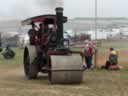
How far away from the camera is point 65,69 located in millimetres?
15703

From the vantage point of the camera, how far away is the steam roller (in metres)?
15.8

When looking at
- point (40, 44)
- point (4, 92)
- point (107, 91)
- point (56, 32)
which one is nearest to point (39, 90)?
point (4, 92)

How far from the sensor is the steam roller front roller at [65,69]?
1573cm

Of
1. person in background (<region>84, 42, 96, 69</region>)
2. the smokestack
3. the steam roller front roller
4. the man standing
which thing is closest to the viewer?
the steam roller front roller

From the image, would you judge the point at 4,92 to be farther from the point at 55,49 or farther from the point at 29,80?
the point at 29,80

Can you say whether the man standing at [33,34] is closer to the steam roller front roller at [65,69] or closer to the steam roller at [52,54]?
the steam roller at [52,54]

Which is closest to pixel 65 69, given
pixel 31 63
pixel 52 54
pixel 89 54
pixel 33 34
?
pixel 52 54

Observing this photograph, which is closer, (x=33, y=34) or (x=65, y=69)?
(x=65, y=69)

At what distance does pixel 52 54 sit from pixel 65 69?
873 millimetres

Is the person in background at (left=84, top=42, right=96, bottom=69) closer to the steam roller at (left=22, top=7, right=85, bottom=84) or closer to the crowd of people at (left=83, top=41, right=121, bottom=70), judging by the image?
the crowd of people at (left=83, top=41, right=121, bottom=70)

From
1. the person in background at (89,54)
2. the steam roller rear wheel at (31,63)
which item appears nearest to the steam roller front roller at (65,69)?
the steam roller rear wheel at (31,63)

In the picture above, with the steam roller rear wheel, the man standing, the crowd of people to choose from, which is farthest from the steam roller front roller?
the crowd of people

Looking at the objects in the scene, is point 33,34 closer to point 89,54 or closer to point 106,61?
point 89,54

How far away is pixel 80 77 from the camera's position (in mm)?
16094
